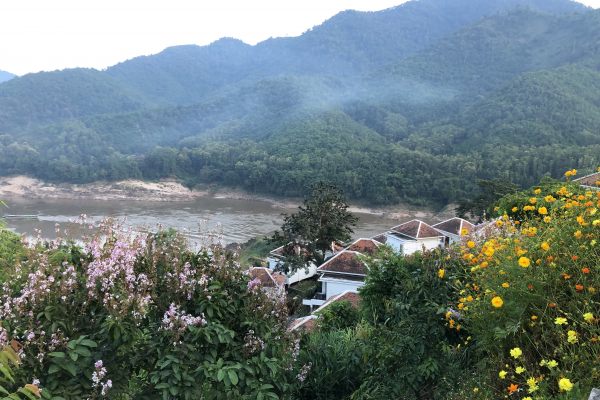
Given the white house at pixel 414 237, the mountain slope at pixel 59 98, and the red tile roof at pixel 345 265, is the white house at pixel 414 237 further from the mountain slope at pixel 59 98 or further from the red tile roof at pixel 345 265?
the mountain slope at pixel 59 98

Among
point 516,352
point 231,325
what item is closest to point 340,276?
point 231,325

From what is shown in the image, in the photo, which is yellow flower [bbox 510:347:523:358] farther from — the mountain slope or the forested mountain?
the mountain slope

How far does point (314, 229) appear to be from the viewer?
2027 centimetres

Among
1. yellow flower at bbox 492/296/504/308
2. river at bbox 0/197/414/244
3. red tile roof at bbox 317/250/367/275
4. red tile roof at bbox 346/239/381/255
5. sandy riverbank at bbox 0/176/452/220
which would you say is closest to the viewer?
yellow flower at bbox 492/296/504/308

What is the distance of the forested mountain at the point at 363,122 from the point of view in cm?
5978

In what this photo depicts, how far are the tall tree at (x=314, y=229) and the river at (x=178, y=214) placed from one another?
753 inches

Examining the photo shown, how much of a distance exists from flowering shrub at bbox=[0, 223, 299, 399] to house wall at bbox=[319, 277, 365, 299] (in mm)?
15158

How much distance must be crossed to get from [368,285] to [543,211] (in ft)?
12.8

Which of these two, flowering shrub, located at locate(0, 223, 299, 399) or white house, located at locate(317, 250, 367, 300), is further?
white house, located at locate(317, 250, 367, 300)

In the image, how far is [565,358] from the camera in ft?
8.41

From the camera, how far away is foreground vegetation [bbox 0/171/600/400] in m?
2.83

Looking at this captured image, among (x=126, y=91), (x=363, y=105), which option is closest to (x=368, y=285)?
(x=363, y=105)

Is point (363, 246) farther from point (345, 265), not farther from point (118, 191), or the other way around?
point (118, 191)

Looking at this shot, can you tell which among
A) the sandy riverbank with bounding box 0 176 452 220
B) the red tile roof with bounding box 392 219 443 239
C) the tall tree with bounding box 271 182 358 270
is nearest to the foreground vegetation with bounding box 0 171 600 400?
the tall tree with bounding box 271 182 358 270
